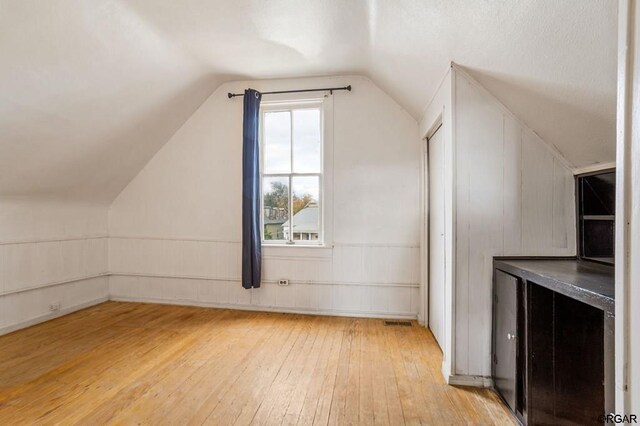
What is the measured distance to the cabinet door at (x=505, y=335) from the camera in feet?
5.77

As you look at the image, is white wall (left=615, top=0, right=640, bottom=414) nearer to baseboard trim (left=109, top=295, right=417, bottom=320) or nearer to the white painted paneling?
the white painted paneling

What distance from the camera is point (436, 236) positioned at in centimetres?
284

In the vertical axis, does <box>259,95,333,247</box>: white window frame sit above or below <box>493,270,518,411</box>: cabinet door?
above

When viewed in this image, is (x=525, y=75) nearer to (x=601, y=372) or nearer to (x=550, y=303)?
(x=550, y=303)

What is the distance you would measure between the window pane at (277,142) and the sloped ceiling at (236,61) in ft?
1.60

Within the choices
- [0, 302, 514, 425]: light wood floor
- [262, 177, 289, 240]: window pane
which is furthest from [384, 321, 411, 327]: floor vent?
[262, 177, 289, 240]: window pane

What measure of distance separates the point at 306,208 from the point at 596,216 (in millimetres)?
2580

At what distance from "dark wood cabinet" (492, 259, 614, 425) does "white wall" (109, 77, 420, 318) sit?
1598mm

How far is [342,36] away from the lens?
2.61m

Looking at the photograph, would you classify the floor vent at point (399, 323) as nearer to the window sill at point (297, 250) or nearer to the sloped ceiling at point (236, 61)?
the window sill at point (297, 250)

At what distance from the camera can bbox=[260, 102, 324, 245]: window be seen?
360 cm

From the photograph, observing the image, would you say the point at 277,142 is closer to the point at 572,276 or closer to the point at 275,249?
the point at 275,249

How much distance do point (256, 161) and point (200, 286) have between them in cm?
172

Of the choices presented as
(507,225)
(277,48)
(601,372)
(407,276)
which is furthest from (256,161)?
(601,372)
